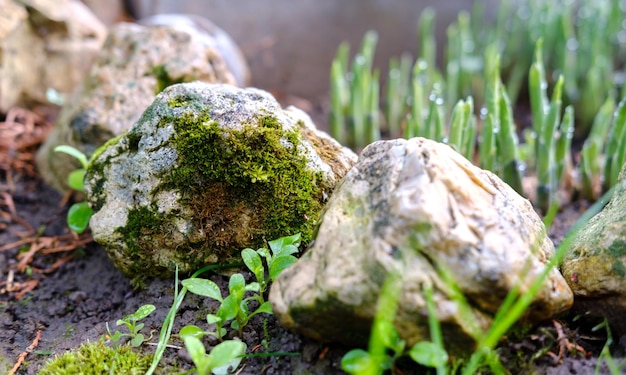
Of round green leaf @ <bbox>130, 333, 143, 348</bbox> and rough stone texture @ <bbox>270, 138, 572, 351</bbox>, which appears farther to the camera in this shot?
round green leaf @ <bbox>130, 333, 143, 348</bbox>

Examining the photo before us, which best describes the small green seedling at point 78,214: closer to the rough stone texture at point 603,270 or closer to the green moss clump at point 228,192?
the green moss clump at point 228,192

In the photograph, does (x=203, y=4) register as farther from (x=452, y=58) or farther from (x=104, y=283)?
(x=104, y=283)

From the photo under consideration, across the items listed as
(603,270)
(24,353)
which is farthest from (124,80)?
(603,270)

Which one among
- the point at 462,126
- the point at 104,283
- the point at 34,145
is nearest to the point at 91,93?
the point at 34,145

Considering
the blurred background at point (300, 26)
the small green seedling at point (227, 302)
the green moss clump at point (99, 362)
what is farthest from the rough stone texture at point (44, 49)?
the small green seedling at point (227, 302)

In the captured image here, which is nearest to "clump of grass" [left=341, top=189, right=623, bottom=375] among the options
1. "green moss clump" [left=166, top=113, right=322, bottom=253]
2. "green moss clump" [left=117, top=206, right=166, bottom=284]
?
"green moss clump" [left=166, top=113, right=322, bottom=253]

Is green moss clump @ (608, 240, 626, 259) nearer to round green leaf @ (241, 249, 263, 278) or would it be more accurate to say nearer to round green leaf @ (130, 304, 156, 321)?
round green leaf @ (241, 249, 263, 278)

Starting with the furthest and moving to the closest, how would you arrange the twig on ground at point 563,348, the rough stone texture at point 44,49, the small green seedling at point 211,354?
the rough stone texture at point 44,49, the twig on ground at point 563,348, the small green seedling at point 211,354
